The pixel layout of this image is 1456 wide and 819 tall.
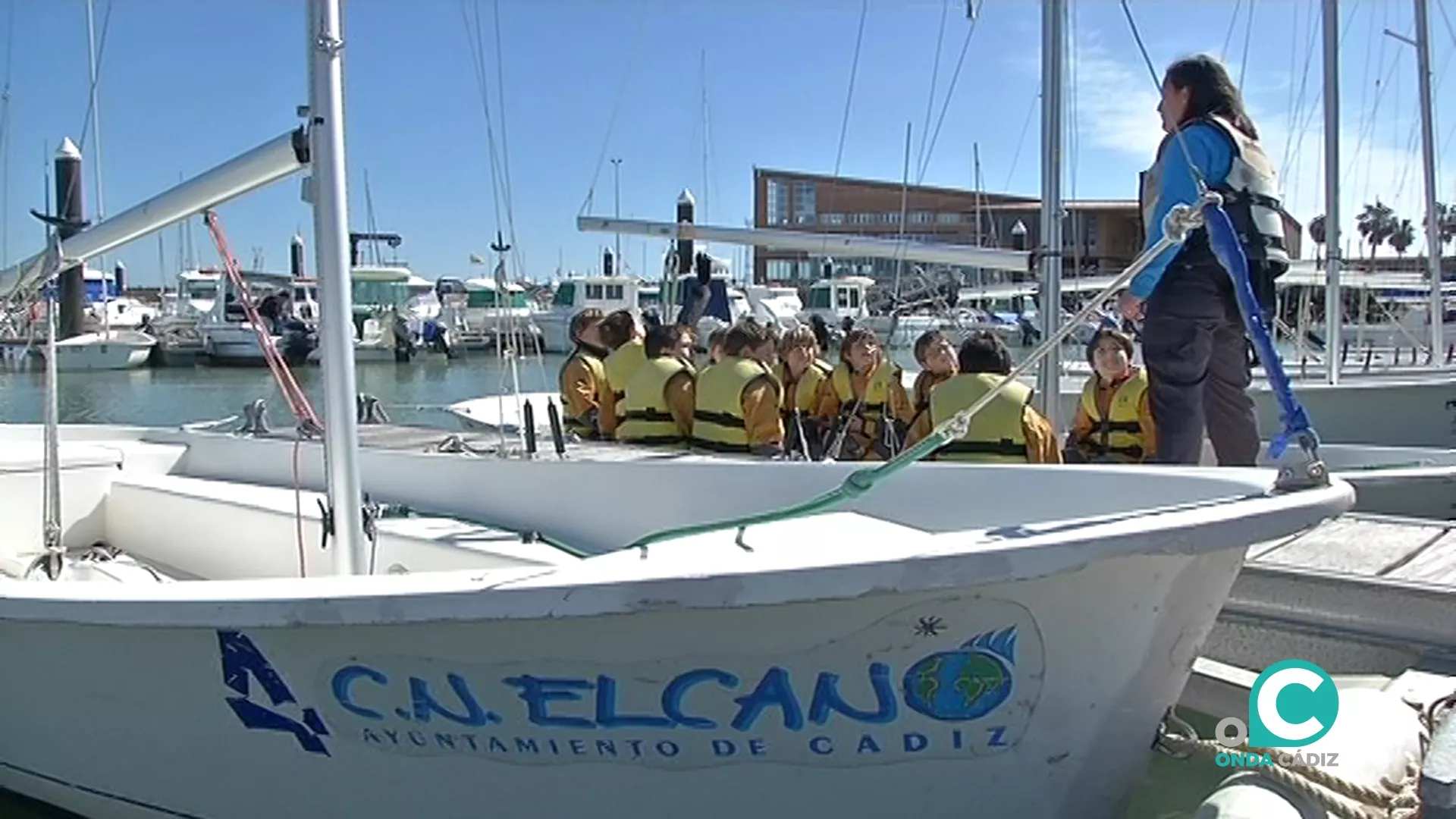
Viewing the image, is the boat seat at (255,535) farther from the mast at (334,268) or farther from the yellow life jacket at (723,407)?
the yellow life jacket at (723,407)

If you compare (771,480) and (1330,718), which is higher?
(771,480)

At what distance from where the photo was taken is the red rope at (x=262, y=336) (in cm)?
397

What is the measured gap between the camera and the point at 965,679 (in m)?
2.78

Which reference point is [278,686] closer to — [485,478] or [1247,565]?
[485,478]

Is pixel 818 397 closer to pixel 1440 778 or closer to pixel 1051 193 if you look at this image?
pixel 1051 193

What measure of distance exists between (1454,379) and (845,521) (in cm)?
971

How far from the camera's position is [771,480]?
416 cm

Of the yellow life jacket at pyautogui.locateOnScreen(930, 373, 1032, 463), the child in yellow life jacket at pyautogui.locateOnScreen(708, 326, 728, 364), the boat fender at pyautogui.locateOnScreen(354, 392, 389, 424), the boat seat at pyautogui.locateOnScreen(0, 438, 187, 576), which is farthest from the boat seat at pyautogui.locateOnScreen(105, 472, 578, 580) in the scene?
the child in yellow life jacket at pyautogui.locateOnScreen(708, 326, 728, 364)

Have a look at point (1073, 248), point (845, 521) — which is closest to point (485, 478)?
point (845, 521)

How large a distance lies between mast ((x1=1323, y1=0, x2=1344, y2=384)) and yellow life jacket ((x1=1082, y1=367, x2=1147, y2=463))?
4559mm

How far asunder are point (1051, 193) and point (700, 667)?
14.9ft

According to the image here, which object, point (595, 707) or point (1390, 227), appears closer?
point (595, 707)

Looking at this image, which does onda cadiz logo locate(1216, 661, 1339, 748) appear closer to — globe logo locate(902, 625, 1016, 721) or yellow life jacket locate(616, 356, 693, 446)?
globe logo locate(902, 625, 1016, 721)

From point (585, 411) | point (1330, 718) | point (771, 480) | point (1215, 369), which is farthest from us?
point (585, 411)
